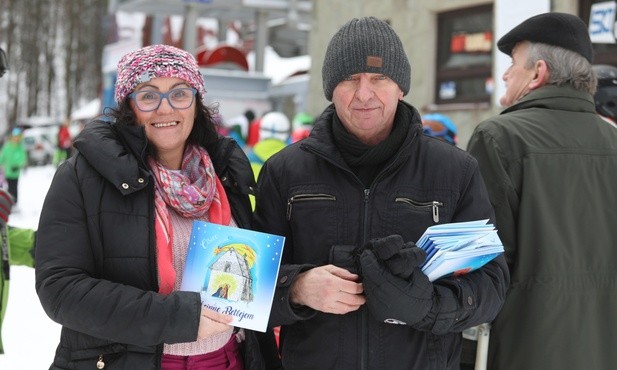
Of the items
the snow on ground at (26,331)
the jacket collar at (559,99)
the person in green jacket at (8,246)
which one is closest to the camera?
the jacket collar at (559,99)

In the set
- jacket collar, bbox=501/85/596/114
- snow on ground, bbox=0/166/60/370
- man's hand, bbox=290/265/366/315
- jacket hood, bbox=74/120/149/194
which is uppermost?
jacket collar, bbox=501/85/596/114

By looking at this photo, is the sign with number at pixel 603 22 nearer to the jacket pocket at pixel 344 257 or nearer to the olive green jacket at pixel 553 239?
the olive green jacket at pixel 553 239

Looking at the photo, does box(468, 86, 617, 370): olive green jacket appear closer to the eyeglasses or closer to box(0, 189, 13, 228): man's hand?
the eyeglasses

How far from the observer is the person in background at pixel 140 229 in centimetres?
220

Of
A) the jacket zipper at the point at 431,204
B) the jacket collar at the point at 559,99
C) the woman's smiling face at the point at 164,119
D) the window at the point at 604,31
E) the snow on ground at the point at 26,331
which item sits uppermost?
the window at the point at 604,31

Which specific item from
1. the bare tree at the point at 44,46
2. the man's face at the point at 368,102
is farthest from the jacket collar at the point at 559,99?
the bare tree at the point at 44,46

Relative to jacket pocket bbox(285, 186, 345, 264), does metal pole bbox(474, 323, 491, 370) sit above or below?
below

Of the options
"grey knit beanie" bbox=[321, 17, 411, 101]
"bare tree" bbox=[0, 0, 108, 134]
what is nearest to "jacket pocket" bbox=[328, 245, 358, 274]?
"grey knit beanie" bbox=[321, 17, 411, 101]

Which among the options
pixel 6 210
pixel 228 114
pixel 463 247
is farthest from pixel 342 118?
pixel 228 114

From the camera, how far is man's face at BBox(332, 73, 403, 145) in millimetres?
2400

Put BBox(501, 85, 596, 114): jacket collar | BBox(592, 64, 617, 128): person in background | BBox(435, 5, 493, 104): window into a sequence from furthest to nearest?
BBox(435, 5, 493, 104): window
BBox(592, 64, 617, 128): person in background
BBox(501, 85, 596, 114): jacket collar

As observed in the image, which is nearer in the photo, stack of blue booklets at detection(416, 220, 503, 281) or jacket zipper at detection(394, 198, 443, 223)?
stack of blue booklets at detection(416, 220, 503, 281)

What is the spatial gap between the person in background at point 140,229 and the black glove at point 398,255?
1.69ft

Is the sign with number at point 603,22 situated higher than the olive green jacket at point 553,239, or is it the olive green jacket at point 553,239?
the sign with number at point 603,22
